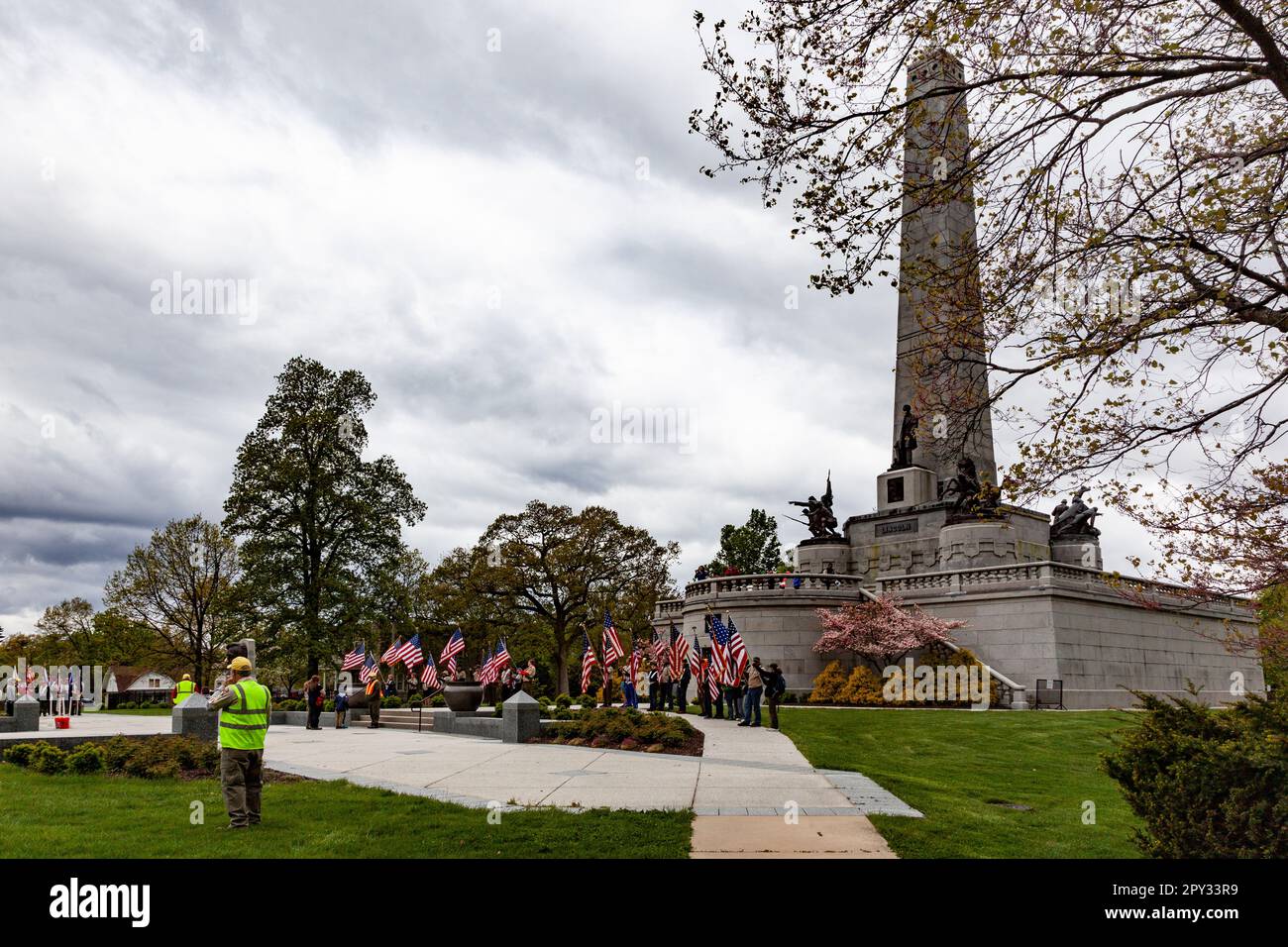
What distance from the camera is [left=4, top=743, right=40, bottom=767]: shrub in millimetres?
17156

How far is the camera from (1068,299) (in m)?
10.8

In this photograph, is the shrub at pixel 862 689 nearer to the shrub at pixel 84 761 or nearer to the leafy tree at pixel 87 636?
the shrub at pixel 84 761

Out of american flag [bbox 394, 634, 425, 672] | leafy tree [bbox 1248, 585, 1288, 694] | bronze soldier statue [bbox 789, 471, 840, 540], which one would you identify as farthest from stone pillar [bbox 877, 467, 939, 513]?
leafy tree [bbox 1248, 585, 1288, 694]

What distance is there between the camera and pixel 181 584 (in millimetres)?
56906

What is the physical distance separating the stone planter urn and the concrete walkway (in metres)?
6.70

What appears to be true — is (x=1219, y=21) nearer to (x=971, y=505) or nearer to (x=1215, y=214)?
(x=1215, y=214)

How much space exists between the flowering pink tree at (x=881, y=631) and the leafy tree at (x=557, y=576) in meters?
18.5

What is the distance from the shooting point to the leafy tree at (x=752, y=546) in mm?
74062

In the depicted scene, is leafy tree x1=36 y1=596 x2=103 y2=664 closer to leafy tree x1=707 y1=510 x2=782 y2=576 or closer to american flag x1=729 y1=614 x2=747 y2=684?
leafy tree x1=707 y1=510 x2=782 y2=576

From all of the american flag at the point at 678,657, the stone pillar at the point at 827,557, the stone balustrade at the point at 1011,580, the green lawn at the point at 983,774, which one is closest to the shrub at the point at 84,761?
the green lawn at the point at 983,774

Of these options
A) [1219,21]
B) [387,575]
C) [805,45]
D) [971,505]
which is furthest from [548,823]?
[387,575]

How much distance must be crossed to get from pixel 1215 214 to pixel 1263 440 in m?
3.14

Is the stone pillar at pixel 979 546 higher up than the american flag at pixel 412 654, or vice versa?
the stone pillar at pixel 979 546
